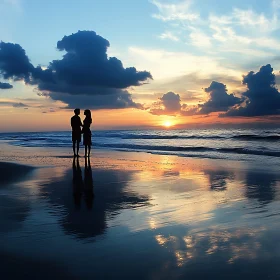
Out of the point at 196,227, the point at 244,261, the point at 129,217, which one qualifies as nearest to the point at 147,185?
the point at 129,217

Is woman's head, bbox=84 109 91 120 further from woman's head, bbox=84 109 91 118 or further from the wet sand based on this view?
the wet sand

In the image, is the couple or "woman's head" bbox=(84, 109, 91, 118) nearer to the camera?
"woman's head" bbox=(84, 109, 91, 118)

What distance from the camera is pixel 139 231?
426 centimetres

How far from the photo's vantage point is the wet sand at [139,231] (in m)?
3.09

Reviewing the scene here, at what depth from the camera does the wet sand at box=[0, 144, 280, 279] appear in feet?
10.1

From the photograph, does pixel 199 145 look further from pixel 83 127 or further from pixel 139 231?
pixel 139 231

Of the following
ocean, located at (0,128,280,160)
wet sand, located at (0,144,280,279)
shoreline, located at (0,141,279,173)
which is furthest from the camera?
ocean, located at (0,128,280,160)

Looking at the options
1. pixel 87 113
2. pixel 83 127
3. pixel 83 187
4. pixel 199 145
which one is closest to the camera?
pixel 83 187

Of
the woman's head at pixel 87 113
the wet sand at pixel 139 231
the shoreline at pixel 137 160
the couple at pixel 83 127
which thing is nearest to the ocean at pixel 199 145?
the shoreline at pixel 137 160

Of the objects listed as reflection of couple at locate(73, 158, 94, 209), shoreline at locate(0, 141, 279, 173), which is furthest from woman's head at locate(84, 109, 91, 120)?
reflection of couple at locate(73, 158, 94, 209)

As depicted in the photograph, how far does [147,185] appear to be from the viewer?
8.17m

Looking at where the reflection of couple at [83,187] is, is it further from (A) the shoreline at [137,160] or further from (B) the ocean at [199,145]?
(B) the ocean at [199,145]

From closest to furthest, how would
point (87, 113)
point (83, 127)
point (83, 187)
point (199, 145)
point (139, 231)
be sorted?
1. point (139, 231)
2. point (83, 187)
3. point (87, 113)
4. point (83, 127)
5. point (199, 145)

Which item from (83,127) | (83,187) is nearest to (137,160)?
(83,127)
